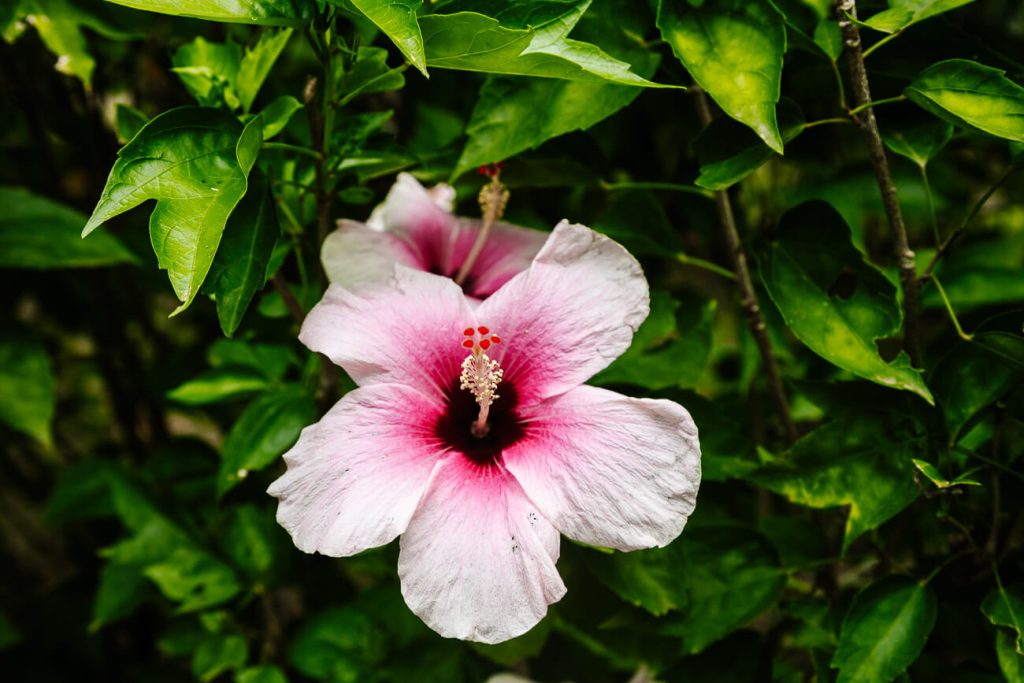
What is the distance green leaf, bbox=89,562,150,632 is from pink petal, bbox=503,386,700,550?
912mm

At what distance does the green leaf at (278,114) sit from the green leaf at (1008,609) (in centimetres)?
89

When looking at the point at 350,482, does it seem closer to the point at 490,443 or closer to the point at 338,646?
the point at 490,443

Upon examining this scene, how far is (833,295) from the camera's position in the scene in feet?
3.29

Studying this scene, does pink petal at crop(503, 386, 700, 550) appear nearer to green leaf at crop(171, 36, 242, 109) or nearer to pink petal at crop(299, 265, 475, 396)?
pink petal at crop(299, 265, 475, 396)

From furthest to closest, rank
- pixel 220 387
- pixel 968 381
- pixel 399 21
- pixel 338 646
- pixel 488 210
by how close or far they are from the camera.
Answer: pixel 338 646, pixel 220 387, pixel 488 210, pixel 968 381, pixel 399 21

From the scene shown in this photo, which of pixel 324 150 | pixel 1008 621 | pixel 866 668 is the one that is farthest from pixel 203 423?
pixel 1008 621

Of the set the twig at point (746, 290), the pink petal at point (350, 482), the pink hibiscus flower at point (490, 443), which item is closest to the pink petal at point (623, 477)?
the pink hibiscus flower at point (490, 443)

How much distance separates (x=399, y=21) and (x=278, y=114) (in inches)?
9.3

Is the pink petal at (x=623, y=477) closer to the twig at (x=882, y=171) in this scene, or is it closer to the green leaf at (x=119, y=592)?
the twig at (x=882, y=171)

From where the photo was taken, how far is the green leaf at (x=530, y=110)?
100cm

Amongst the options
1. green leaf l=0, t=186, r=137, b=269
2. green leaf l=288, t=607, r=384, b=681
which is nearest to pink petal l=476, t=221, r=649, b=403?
green leaf l=288, t=607, r=384, b=681

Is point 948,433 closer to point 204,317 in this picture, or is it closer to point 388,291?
point 388,291

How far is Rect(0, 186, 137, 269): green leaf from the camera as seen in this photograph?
143 centimetres

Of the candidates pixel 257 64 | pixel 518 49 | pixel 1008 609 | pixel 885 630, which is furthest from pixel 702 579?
pixel 257 64
